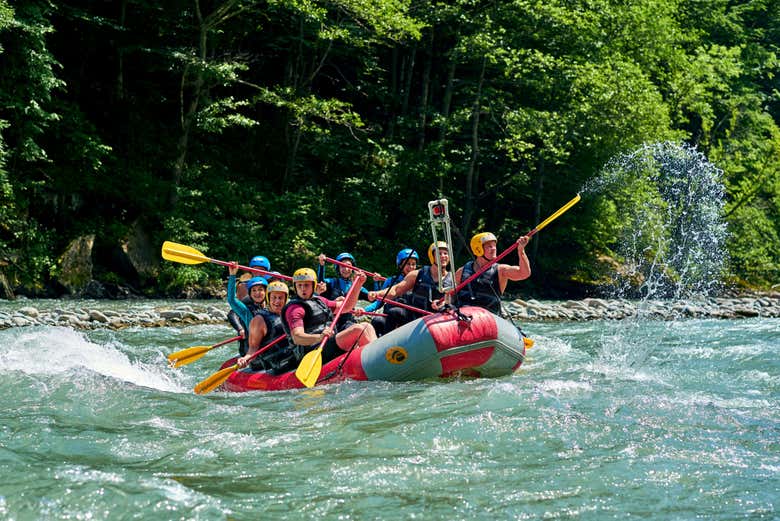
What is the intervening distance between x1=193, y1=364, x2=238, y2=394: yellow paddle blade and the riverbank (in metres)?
5.20

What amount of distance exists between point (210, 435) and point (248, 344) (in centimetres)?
310

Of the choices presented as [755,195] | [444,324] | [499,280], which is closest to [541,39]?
[755,195]

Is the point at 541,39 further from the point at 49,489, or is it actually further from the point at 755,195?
the point at 49,489

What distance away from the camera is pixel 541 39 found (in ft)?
70.8

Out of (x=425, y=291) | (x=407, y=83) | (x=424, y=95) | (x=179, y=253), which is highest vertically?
(x=407, y=83)

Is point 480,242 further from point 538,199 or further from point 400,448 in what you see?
point 538,199

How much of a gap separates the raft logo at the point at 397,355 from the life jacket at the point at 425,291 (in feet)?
4.82

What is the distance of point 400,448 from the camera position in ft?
16.3

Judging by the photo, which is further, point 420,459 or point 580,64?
point 580,64

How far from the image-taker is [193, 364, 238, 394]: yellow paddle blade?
25.0 ft

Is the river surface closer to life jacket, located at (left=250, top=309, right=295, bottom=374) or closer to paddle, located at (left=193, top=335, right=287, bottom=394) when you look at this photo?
paddle, located at (left=193, top=335, right=287, bottom=394)

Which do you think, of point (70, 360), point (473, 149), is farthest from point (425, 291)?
point (473, 149)

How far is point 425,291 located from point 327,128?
44.3 feet

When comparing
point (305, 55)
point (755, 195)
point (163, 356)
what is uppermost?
point (305, 55)
